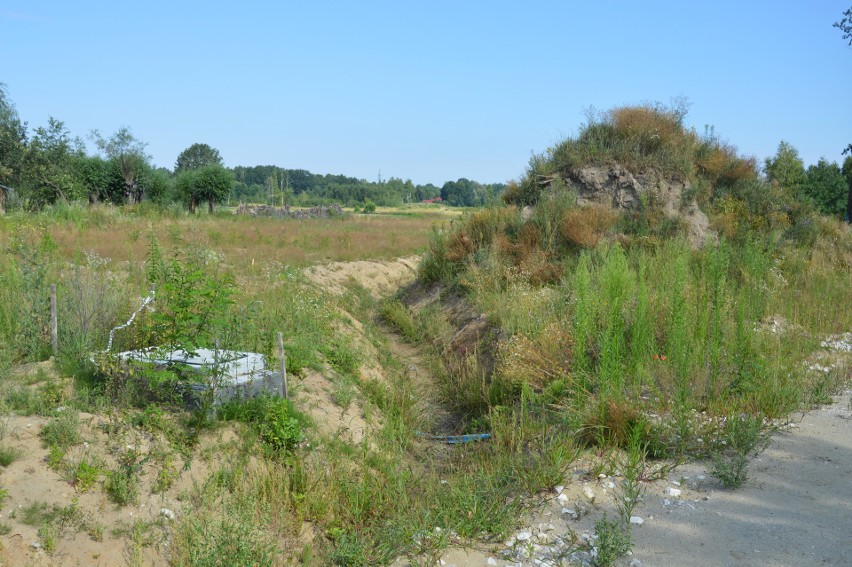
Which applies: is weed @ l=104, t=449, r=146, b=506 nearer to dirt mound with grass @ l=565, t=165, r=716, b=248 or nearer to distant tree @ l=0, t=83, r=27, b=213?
dirt mound with grass @ l=565, t=165, r=716, b=248

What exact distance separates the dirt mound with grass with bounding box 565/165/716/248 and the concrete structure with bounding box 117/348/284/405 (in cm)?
1004

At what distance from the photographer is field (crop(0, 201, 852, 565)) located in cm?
494

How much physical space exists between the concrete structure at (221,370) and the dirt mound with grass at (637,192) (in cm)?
1004

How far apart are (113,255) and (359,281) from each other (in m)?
6.35

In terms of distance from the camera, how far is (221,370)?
6.29 metres

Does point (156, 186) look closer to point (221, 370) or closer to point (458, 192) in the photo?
point (221, 370)

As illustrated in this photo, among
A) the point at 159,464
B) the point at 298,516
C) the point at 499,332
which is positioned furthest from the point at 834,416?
the point at 159,464

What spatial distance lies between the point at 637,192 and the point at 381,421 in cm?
978

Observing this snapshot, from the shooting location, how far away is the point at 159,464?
223 inches

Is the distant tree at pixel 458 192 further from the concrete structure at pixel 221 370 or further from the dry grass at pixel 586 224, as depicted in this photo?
the concrete structure at pixel 221 370

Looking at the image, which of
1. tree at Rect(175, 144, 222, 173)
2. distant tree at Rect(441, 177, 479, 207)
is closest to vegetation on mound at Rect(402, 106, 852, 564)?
tree at Rect(175, 144, 222, 173)

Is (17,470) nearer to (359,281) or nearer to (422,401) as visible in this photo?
(422,401)

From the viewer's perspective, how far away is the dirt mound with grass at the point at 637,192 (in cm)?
1497

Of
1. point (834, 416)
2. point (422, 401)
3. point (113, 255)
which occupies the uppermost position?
point (113, 255)
